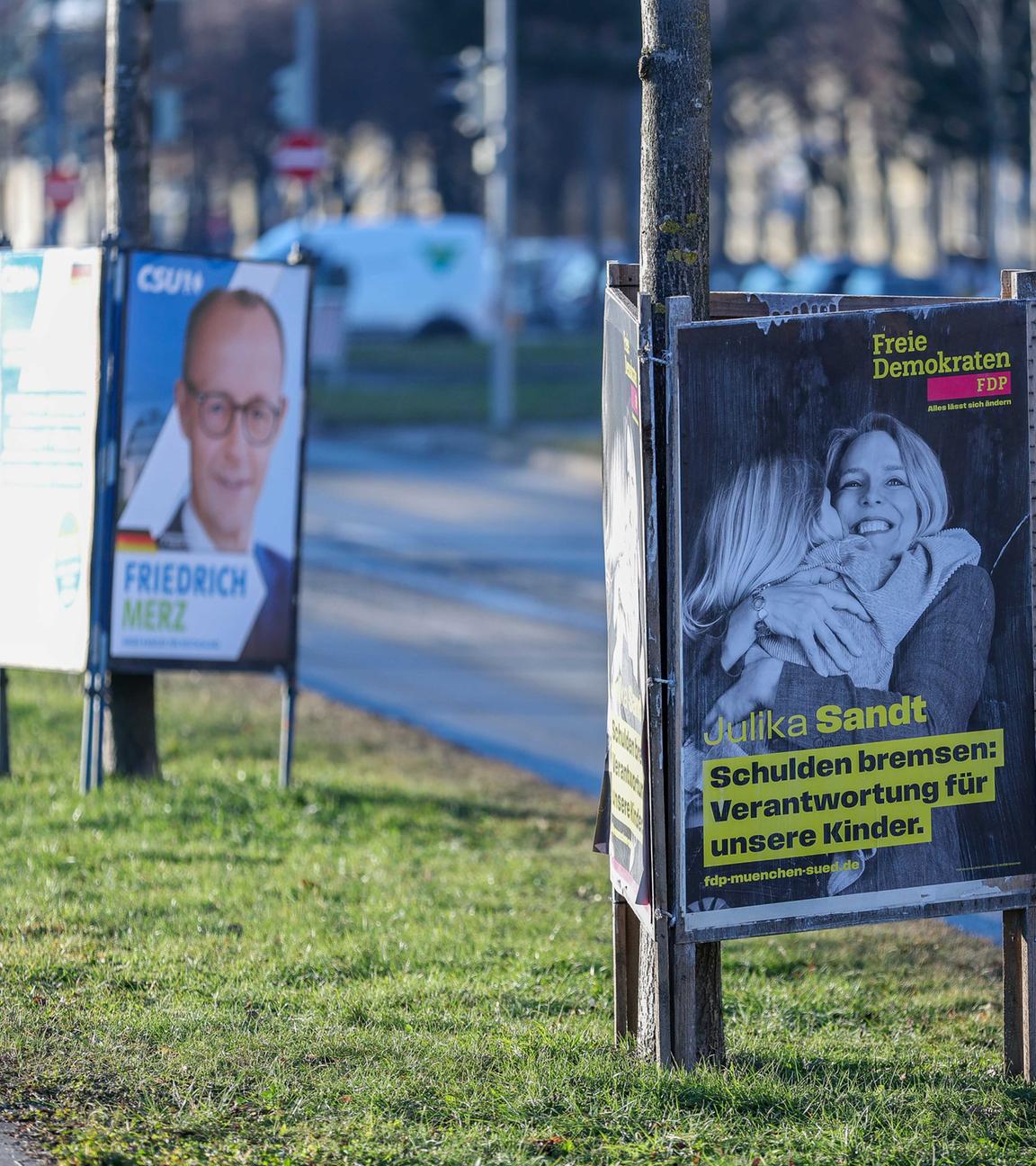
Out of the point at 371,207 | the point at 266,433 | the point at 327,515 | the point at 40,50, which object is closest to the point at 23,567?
the point at 266,433

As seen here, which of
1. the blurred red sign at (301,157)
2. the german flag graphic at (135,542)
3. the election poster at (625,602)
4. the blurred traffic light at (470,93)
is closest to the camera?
the election poster at (625,602)

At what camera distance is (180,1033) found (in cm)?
466

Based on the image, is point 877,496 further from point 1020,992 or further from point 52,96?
point 52,96

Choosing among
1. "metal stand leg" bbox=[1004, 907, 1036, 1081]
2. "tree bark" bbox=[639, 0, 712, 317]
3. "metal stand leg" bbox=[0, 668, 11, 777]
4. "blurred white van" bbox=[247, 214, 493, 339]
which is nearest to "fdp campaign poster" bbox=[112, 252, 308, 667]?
"metal stand leg" bbox=[0, 668, 11, 777]

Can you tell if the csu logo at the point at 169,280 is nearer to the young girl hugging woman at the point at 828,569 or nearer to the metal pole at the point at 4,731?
the metal pole at the point at 4,731

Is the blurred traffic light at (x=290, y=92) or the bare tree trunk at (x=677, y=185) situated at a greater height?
the blurred traffic light at (x=290, y=92)

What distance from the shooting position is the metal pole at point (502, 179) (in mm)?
25094

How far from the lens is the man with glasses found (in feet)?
24.6

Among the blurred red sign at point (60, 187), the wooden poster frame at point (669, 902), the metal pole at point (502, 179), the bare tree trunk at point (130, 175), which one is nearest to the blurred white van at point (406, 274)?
the blurred red sign at point (60, 187)

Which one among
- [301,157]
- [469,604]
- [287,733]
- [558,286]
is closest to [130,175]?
[287,733]

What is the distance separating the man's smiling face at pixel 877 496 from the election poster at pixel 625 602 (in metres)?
0.48

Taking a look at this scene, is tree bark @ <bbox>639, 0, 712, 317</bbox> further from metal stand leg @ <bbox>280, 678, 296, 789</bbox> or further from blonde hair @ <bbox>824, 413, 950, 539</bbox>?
metal stand leg @ <bbox>280, 678, 296, 789</bbox>

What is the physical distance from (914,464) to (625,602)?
2.45 feet

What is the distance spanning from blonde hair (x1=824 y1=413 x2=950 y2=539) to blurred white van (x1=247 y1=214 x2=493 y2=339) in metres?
43.9
